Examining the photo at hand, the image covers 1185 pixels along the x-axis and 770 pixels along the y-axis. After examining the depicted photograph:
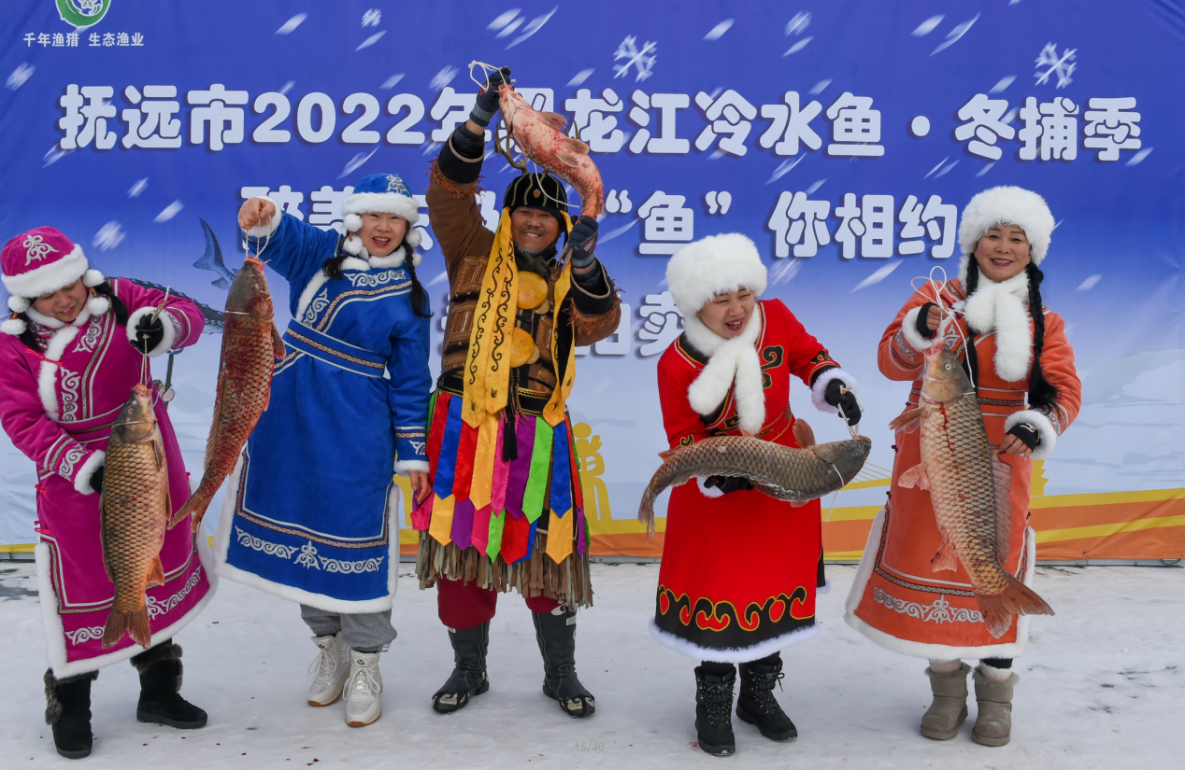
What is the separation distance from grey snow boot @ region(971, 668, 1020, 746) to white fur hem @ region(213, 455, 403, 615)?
2003 millimetres

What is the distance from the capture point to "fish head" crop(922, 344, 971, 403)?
103 inches

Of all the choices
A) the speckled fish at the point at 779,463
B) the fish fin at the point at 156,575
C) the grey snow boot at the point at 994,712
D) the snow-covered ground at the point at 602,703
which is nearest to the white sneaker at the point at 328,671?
the snow-covered ground at the point at 602,703

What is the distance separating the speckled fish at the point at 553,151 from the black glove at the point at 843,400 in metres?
0.90

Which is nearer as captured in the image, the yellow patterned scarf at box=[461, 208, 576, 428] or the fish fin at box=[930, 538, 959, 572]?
the fish fin at box=[930, 538, 959, 572]

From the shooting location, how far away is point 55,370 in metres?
2.78

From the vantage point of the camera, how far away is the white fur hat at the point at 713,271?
2703mm

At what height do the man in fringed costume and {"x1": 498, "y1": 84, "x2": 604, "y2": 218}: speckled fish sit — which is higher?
{"x1": 498, "y1": 84, "x2": 604, "y2": 218}: speckled fish

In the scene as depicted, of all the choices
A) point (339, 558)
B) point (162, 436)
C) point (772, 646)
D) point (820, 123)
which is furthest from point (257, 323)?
point (820, 123)

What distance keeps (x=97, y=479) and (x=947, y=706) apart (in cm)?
281

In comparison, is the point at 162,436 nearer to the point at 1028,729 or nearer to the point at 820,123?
the point at 1028,729

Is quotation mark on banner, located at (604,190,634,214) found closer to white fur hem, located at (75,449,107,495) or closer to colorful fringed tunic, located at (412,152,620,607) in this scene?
colorful fringed tunic, located at (412,152,620,607)

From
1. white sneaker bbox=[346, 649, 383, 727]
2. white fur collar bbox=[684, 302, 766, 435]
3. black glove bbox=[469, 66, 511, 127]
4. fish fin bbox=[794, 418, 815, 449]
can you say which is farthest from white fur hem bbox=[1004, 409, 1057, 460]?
white sneaker bbox=[346, 649, 383, 727]

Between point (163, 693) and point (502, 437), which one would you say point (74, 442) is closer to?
point (163, 693)

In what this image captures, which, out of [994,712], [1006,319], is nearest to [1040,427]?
[1006,319]
